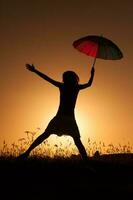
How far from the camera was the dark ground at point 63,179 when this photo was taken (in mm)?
8102

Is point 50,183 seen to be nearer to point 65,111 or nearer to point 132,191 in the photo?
point 132,191

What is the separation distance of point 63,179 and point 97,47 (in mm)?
3926

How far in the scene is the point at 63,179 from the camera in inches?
368

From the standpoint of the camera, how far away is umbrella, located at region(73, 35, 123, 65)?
12242mm

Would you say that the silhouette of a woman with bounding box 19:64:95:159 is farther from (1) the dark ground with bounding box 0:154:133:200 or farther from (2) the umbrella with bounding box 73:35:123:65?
(2) the umbrella with bounding box 73:35:123:65

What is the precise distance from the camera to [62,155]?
1309 centimetres

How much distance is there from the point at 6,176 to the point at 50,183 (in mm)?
755

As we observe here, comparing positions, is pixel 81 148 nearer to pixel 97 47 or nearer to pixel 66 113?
pixel 66 113

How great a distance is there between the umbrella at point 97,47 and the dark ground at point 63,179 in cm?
241

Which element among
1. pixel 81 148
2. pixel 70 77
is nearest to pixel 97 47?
pixel 70 77

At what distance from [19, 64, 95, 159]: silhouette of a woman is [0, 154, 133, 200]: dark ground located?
0.44 meters

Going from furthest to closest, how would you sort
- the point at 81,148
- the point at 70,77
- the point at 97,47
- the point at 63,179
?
the point at 97,47, the point at 70,77, the point at 81,148, the point at 63,179

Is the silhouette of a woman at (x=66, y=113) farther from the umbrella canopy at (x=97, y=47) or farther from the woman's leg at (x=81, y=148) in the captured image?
the umbrella canopy at (x=97, y=47)

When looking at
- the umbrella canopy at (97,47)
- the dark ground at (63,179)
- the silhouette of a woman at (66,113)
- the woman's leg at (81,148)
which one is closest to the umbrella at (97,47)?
the umbrella canopy at (97,47)
